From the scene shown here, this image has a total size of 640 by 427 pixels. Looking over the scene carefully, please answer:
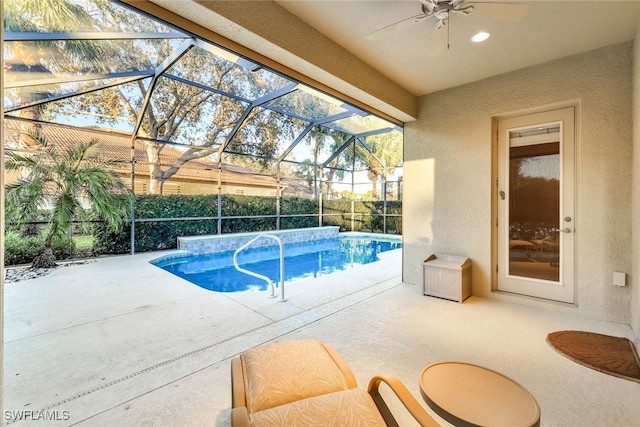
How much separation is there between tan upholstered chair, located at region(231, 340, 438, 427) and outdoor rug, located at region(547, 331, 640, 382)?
225 centimetres

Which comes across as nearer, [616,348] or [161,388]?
[161,388]

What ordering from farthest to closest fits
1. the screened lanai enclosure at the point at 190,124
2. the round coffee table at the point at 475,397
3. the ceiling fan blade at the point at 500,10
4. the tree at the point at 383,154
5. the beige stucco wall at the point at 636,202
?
Result: the tree at the point at 383,154
the screened lanai enclosure at the point at 190,124
the beige stucco wall at the point at 636,202
the ceiling fan blade at the point at 500,10
the round coffee table at the point at 475,397

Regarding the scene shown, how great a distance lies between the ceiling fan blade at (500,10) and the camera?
2086mm

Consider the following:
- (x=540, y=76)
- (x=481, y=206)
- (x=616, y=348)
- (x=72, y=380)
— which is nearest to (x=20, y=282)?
(x=72, y=380)

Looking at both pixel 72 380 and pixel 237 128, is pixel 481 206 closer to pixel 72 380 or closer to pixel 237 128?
pixel 72 380

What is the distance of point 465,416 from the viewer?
3.99 ft

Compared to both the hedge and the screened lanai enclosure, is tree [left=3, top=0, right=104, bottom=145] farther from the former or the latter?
the hedge

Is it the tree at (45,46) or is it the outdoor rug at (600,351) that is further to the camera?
the tree at (45,46)

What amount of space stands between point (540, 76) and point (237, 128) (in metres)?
7.24

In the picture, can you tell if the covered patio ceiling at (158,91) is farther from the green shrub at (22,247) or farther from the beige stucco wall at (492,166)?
the green shrub at (22,247)

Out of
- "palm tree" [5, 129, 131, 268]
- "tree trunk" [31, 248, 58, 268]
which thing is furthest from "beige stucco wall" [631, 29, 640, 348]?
"tree trunk" [31, 248, 58, 268]

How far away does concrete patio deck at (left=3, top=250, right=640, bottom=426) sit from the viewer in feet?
6.11

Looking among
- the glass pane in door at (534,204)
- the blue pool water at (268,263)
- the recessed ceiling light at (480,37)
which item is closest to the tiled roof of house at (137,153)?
the blue pool water at (268,263)

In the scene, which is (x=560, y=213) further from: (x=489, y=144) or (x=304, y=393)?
(x=304, y=393)
